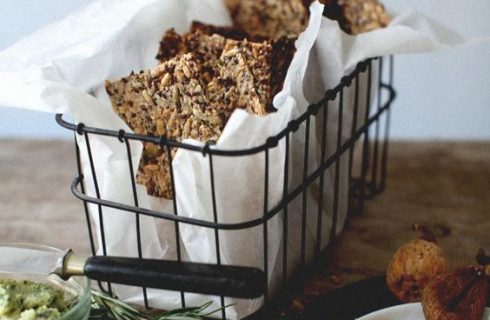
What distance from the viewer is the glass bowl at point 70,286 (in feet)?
1.62

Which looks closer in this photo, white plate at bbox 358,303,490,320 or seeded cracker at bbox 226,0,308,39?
white plate at bbox 358,303,490,320

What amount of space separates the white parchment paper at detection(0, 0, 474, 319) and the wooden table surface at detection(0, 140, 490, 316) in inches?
1.7

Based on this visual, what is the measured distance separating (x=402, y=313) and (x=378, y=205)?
226mm

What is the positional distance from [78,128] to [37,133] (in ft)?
1.53

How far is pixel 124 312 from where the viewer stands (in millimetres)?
551

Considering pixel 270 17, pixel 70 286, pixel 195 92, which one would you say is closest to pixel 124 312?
pixel 70 286

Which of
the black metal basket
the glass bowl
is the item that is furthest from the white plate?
the glass bowl

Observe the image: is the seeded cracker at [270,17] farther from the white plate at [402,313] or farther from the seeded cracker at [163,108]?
the white plate at [402,313]

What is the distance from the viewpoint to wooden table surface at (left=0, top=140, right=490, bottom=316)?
2.22 feet

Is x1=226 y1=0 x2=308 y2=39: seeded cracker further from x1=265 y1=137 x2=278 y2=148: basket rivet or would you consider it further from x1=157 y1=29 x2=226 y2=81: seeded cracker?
x1=265 y1=137 x2=278 y2=148: basket rivet

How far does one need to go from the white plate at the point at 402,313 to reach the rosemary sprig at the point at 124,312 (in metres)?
0.10

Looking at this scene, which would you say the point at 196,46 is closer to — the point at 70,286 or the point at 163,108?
the point at 163,108

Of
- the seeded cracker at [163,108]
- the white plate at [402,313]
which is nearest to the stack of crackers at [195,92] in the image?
the seeded cracker at [163,108]

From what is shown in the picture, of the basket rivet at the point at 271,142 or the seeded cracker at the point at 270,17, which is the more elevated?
the seeded cracker at the point at 270,17
